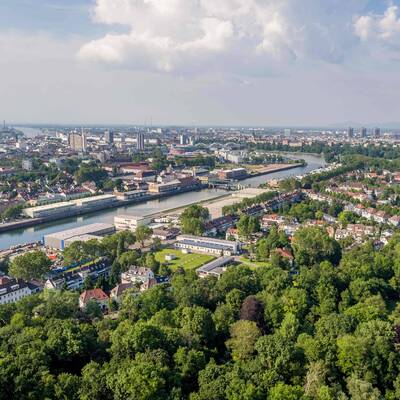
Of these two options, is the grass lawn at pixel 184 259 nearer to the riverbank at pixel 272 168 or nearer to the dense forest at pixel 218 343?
the dense forest at pixel 218 343

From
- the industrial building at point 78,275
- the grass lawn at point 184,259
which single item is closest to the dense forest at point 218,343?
the industrial building at point 78,275

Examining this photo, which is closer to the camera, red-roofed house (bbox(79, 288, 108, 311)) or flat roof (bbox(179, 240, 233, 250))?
red-roofed house (bbox(79, 288, 108, 311))

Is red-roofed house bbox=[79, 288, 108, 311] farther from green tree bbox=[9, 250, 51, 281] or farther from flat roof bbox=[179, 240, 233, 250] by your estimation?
flat roof bbox=[179, 240, 233, 250]

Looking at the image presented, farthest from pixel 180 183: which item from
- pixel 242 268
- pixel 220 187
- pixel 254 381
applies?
pixel 254 381

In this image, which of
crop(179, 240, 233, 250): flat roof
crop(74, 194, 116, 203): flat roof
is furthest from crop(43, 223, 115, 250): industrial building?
crop(74, 194, 116, 203): flat roof

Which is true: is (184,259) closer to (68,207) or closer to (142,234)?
(142,234)

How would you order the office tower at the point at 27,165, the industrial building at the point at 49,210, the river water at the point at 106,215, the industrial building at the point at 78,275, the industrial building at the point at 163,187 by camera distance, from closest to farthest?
the industrial building at the point at 78,275
the river water at the point at 106,215
the industrial building at the point at 49,210
the industrial building at the point at 163,187
the office tower at the point at 27,165

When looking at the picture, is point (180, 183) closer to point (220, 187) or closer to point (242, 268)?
point (220, 187)
